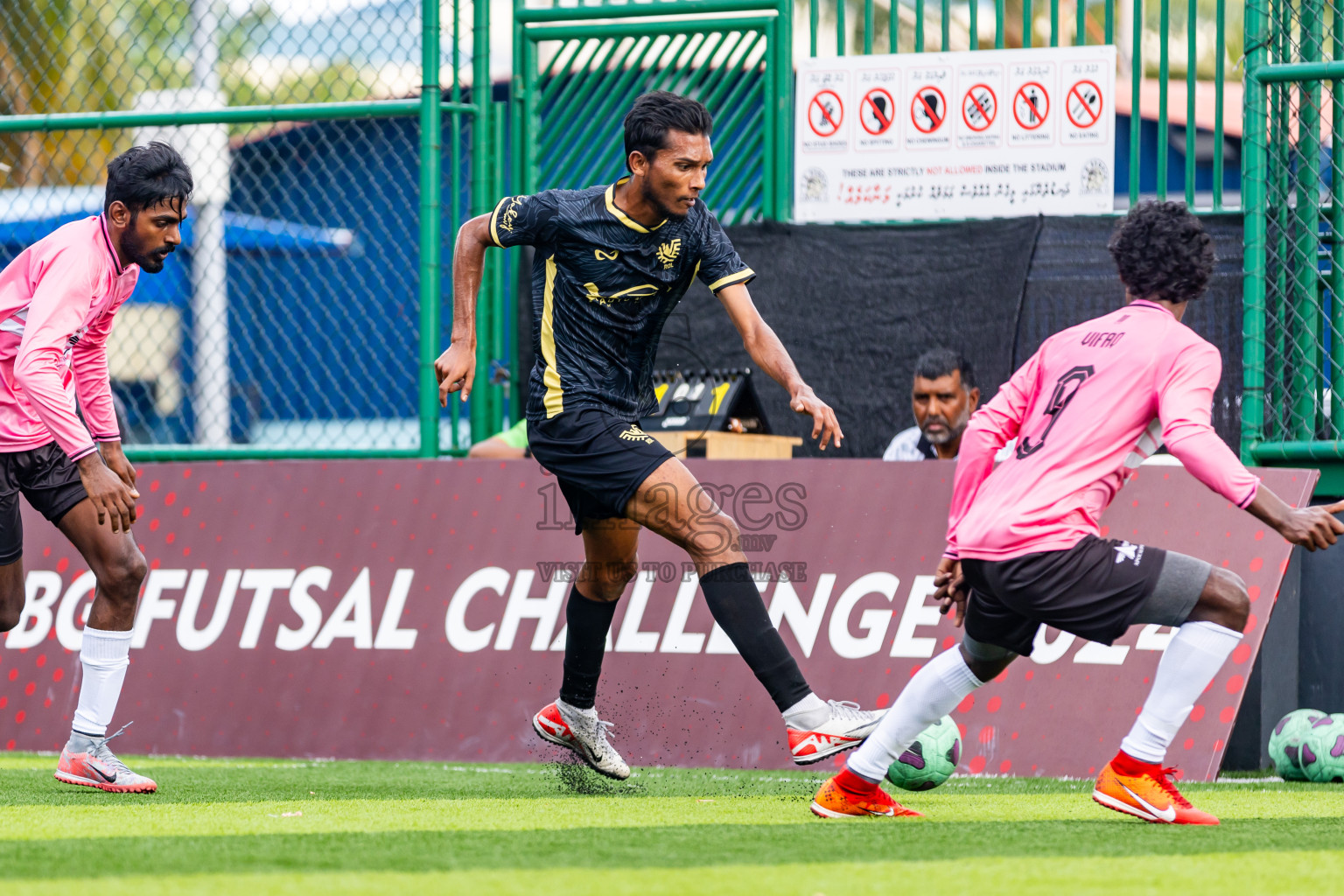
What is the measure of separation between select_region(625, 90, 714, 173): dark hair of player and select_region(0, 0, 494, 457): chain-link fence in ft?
11.3

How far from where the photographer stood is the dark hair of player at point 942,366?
7965 mm

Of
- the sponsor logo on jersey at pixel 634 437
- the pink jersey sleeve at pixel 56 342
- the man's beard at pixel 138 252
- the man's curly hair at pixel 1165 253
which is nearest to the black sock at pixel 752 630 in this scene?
the sponsor logo on jersey at pixel 634 437

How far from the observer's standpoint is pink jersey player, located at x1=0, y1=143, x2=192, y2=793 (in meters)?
5.39

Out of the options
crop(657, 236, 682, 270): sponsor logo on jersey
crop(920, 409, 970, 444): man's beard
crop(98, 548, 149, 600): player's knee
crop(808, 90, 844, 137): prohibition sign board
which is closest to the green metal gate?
crop(808, 90, 844, 137): prohibition sign board

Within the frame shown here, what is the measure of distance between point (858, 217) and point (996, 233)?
0.76 metres

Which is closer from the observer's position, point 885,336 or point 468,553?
point 468,553

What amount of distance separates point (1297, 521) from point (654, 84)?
5543mm

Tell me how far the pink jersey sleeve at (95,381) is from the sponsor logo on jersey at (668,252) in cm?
192

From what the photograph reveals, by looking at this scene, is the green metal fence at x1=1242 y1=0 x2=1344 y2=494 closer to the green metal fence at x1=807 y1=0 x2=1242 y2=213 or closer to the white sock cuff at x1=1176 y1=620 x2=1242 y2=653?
the green metal fence at x1=807 y1=0 x2=1242 y2=213

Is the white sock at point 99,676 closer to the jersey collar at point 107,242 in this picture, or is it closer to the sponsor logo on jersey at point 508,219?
the jersey collar at point 107,242

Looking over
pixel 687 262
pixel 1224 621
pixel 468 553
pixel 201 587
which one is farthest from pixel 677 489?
pixel 201 587

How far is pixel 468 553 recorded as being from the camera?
25.2 ft

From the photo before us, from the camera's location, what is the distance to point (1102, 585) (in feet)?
14.5

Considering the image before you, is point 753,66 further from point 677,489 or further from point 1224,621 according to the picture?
point 1224,621
